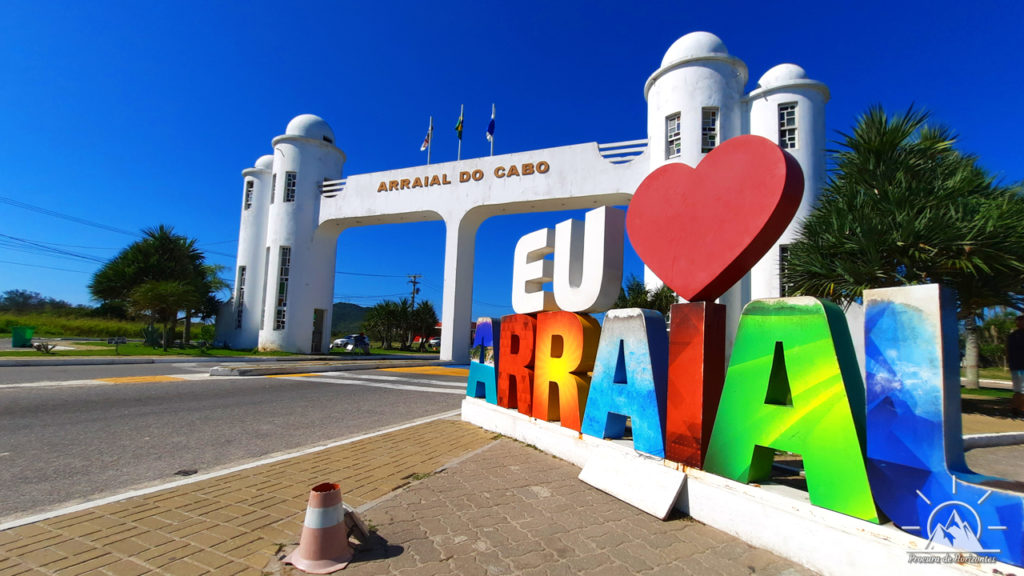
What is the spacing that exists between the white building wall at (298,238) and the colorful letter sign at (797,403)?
1017 inches

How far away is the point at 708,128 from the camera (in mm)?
16359

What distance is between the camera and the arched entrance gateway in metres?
15.9

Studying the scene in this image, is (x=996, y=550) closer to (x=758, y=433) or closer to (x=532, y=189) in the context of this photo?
(x=758, y=433)

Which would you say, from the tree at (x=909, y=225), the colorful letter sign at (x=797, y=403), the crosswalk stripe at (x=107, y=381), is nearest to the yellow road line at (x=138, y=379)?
the crosswalk stripe at (x=107, y=381)

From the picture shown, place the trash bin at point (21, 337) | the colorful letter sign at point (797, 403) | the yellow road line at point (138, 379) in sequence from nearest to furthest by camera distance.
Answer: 1. the colorful letter sign at point (797, 403)
2. the yellow road line at point (138, 379)
3. the trash bin at point (21, 337)

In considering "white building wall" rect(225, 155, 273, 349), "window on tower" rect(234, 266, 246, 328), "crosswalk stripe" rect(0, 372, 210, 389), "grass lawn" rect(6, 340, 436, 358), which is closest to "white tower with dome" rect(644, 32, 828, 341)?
"crosswalk stripe" rect(0, 372, 210, 389)

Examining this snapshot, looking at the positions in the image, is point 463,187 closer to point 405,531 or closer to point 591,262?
point 591,262

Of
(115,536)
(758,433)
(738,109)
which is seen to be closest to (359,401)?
(115,536)

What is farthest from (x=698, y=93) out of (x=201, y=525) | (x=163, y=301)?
(x=163, y=301)

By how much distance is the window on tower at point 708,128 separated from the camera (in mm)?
16219

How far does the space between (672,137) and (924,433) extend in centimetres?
1566

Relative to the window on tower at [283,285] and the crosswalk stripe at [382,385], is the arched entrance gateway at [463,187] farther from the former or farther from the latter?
the crosswalk stripe at [382,385]

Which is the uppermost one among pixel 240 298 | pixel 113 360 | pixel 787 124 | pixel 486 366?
pixel 787 124

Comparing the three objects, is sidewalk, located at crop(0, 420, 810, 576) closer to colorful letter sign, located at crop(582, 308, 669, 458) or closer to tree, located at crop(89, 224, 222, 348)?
colorful letter sign, located at crop(582, 308, 669, 458)
